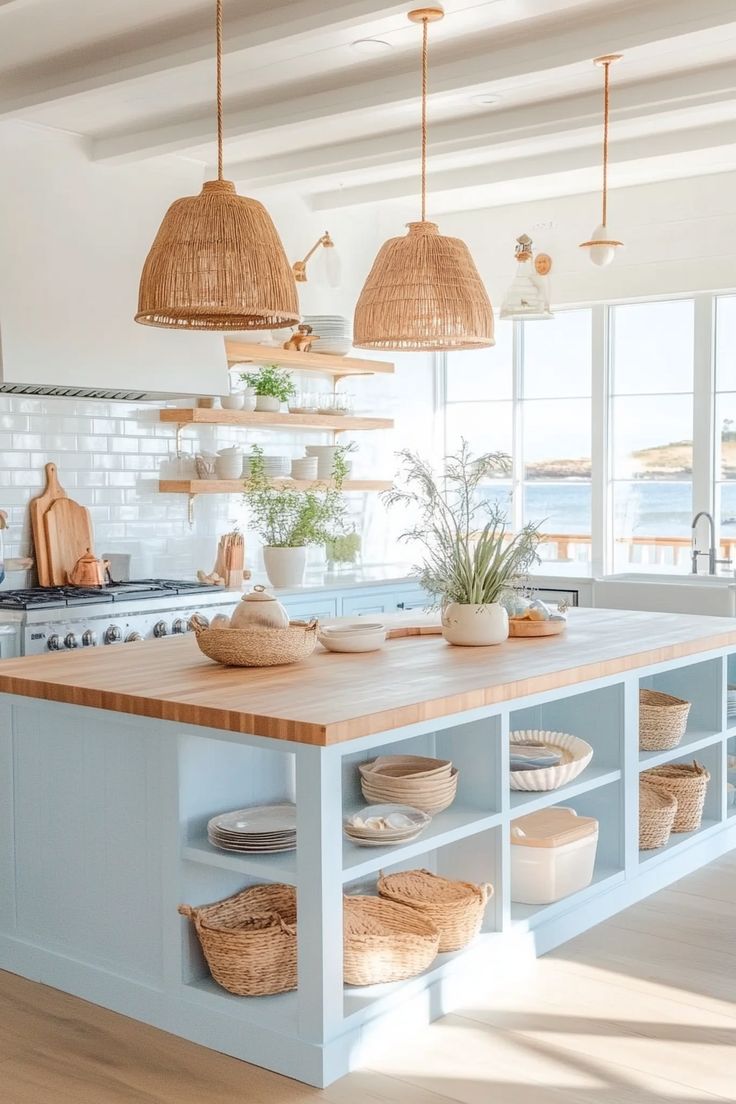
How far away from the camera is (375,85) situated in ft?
17.1

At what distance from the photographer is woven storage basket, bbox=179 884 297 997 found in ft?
10.0

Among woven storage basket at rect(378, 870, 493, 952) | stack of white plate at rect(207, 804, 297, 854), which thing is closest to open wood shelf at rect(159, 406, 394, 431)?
woven storage basket at rect(378, 870, 493, 952)

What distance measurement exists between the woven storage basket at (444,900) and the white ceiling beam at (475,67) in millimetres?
3005

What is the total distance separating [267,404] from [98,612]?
191 cm

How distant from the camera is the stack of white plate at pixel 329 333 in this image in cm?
724

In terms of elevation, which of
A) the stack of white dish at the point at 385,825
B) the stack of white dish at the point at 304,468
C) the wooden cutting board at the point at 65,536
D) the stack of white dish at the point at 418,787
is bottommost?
the stack of white dish at the point at 385,825

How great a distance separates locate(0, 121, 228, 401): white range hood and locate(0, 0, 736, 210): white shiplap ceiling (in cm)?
17

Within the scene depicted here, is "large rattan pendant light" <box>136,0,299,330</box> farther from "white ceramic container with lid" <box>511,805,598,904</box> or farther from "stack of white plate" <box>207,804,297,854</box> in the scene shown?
"white ceramic container with lid" <box>511,805,598,904</box>

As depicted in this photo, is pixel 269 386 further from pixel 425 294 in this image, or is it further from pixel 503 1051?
pixel 503 1051

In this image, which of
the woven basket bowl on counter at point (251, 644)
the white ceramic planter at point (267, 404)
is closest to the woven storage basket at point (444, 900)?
the woven basket bowl on counter at point (251, 644)

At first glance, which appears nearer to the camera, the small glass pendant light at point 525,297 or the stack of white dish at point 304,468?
the small glass pendant light at point 525,297

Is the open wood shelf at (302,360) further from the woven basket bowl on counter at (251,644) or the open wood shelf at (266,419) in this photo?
the woven basket bowl on counter at (251,644)

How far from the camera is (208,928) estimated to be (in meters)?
3.09

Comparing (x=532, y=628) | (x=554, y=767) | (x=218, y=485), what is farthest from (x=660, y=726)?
(x=218, y=485)
